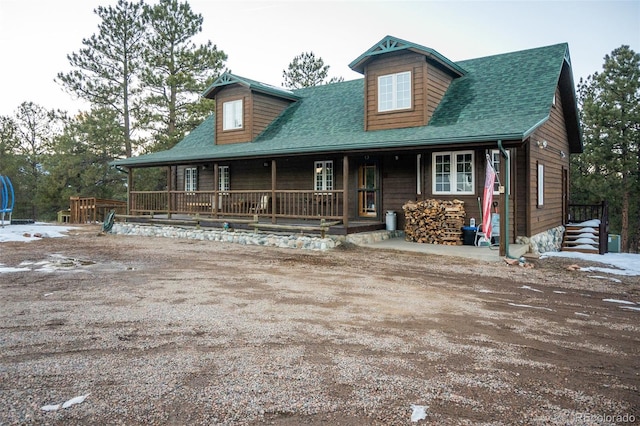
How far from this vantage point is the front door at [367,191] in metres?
12.9

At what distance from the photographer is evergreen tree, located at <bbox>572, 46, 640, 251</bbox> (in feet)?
63.8

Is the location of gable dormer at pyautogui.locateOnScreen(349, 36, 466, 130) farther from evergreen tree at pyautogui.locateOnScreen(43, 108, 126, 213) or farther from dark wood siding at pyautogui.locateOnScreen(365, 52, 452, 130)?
evergreen tree at pyautogui.locateOnScreen(43, 108, 126, 213)

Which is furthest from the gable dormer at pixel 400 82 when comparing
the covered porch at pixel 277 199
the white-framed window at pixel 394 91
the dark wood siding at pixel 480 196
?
the covered porch at pixel 277 199

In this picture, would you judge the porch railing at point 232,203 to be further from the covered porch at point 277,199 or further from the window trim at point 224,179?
the window trim at point 224,179

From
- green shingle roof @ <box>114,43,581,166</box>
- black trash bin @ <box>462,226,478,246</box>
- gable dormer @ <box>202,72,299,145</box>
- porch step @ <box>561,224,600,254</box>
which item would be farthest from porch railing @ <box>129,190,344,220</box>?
porch step @ <box>561,224,600,254</box>

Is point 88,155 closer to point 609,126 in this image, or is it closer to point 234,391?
point 234,391

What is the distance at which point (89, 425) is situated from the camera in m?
2.37

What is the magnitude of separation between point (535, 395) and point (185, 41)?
2586 centimetres

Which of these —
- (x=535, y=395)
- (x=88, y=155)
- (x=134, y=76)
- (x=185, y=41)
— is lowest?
(x=535, y=395)

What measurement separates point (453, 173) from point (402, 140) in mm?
2013

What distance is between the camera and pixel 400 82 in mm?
12234

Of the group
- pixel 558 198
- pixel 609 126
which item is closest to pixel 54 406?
pixel 558 198

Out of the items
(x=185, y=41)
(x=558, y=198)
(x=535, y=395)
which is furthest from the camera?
(x=185, y=41)

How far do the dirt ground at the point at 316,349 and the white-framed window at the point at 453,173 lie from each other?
4.37 m
